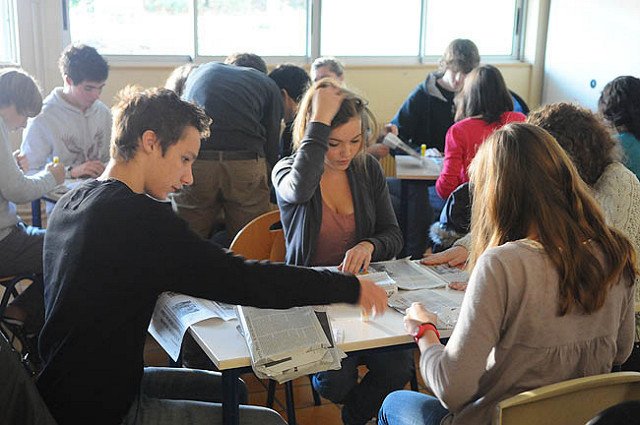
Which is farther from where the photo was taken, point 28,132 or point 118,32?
point 118,32

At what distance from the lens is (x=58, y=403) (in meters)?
1.64

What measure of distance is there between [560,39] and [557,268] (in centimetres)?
532

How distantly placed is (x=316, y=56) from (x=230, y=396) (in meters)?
4.51

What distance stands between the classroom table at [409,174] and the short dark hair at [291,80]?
730 mm

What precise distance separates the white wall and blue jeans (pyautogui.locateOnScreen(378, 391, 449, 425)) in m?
4.53

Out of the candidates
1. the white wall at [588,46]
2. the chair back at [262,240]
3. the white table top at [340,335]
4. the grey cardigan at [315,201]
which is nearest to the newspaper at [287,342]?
the white table top at [340,335]

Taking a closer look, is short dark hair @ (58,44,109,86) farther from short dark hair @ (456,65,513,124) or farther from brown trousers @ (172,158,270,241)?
short dark hair @ (456,65,513,124)

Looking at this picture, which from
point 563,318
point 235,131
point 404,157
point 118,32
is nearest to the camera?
point 563,318

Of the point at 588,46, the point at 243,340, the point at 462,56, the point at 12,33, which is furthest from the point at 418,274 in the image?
the point at 588,46

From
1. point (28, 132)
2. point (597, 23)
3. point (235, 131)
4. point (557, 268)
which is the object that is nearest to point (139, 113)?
point (557, 268)

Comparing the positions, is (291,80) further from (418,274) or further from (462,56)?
(418,274)

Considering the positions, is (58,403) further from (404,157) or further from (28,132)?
(404,157)

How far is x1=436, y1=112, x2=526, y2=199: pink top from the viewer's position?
3705 mm

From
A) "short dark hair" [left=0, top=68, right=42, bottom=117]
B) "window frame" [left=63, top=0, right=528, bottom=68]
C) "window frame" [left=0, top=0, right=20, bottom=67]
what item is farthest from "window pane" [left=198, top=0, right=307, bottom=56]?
"short dark hair" [left=0, top=68, right=42, bottom=117]
